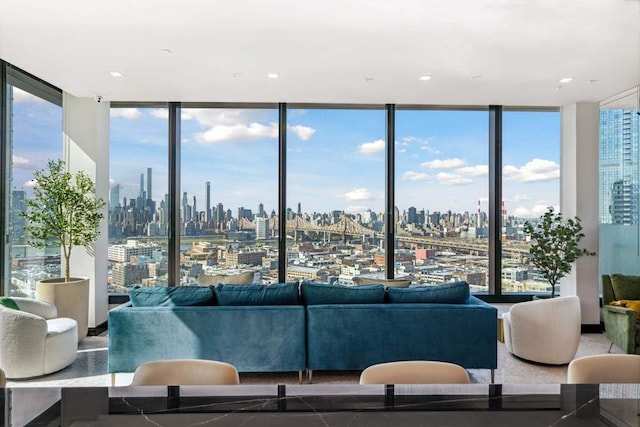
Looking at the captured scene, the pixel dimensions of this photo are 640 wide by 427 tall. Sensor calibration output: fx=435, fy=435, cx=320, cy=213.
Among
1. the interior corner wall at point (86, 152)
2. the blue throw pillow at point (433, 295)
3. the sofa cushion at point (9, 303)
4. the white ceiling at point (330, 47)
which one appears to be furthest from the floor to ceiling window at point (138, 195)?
the blue throw pillow at point (433, 295)

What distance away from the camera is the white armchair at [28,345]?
3.50m

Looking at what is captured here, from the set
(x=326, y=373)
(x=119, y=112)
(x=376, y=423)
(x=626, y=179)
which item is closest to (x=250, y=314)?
(x=326, y=373)

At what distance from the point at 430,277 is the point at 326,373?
258 cm

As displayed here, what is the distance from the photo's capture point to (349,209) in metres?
5.79

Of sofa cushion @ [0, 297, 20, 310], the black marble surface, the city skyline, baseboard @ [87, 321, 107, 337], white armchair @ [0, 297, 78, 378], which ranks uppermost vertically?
the city skyline

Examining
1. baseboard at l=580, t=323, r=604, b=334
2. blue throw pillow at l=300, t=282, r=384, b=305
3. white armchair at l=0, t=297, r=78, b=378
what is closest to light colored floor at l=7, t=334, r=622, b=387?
white armchair at l=0, t=297, r=78, b=378

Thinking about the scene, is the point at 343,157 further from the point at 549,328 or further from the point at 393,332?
the point at 549,328

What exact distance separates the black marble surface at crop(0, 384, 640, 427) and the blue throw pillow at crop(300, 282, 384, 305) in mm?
2058

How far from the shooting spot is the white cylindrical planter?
4.33m

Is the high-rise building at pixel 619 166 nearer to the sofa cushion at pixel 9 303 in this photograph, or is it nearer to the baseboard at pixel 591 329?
the baseboard at pixel 591 329

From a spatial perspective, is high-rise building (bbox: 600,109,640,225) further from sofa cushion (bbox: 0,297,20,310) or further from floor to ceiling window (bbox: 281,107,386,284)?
sofa cushion (bbox: 0,297,20,310)

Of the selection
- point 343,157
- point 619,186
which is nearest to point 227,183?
point 343,157

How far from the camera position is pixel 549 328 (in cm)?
393

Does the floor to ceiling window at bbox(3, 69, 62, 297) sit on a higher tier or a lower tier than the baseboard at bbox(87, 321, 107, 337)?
higher
